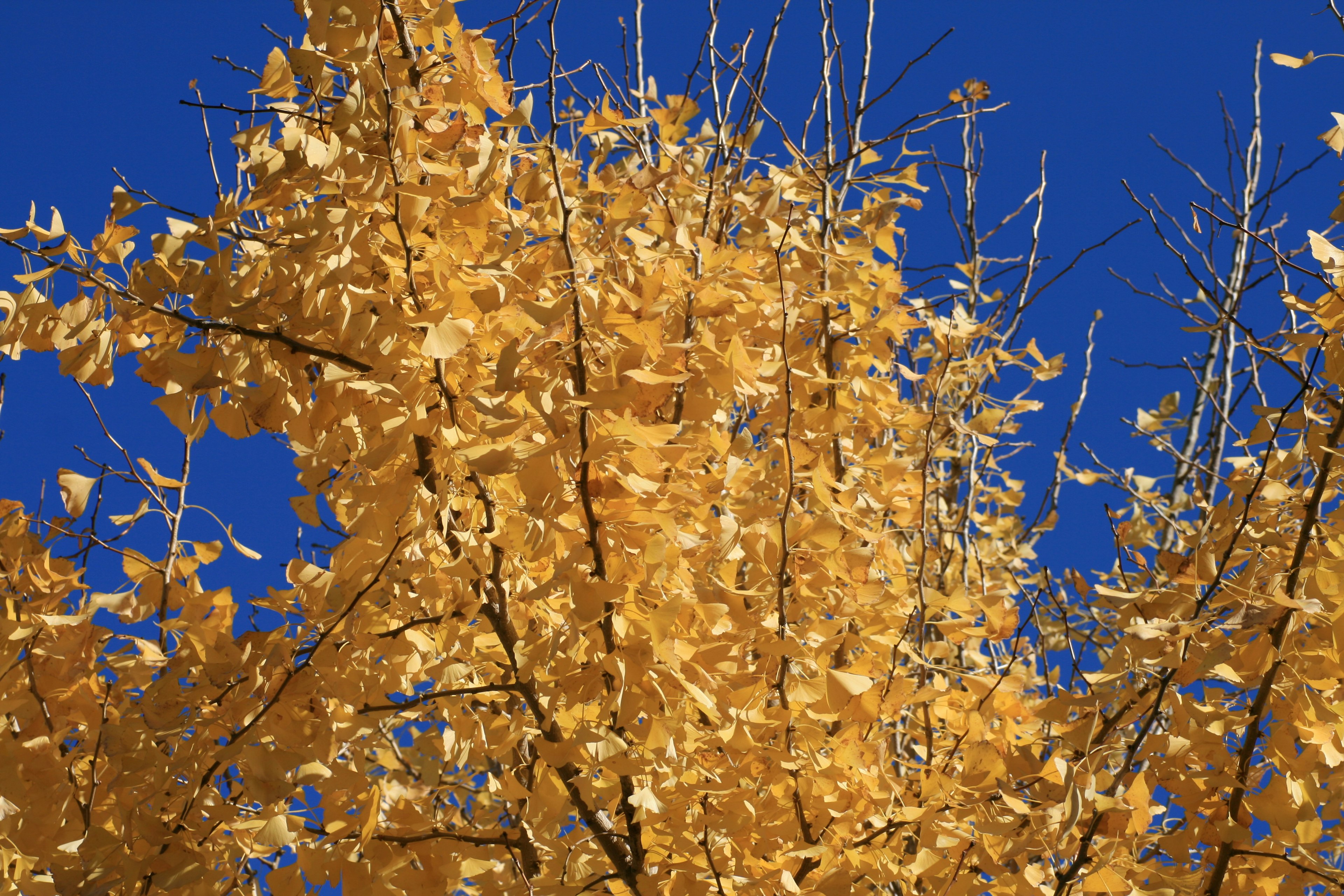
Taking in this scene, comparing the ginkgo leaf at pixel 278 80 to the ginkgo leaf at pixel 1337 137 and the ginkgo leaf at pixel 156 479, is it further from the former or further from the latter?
the ginkgo leaf at pixel 1337 137

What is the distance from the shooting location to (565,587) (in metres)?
1.48

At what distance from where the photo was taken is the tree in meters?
1.37

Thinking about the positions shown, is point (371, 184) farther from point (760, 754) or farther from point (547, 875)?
point (547, 875)

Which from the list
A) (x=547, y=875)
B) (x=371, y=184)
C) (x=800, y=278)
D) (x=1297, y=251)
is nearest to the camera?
Result: (x=371, y=184)

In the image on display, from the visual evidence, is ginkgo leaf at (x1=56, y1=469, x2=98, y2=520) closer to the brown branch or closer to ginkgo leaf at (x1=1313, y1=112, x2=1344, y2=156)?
the brown branch

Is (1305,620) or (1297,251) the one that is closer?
(1305,620)

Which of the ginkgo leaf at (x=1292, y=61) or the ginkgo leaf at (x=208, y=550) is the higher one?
the ginkgo leaf at (x=1292, y=61)

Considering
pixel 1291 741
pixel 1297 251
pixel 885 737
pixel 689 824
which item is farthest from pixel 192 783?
pixel 1297 251

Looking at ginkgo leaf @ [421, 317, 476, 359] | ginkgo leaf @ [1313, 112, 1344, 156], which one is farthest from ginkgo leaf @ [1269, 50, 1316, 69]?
ginkgo leaf @ [421, 317, 476, 359]

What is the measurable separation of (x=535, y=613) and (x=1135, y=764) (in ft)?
3.38

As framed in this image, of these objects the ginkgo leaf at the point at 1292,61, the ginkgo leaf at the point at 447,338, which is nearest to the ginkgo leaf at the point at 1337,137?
the ginkgo leaf at the point at 1292,61

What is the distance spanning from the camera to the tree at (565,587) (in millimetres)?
1369

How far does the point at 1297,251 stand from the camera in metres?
3.83

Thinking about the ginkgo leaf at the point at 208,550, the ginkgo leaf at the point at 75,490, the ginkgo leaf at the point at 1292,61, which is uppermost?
the ginkgo leaf at the point at 1292,61
